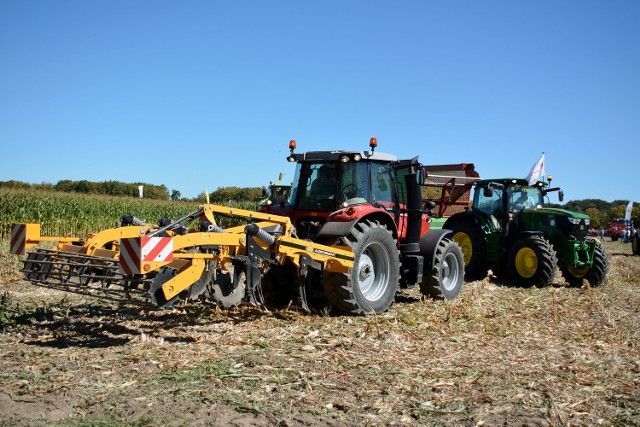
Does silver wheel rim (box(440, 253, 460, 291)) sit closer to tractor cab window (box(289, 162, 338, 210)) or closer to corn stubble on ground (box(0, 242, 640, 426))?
corn stubble on ground (box(0, 242, 640, 426))

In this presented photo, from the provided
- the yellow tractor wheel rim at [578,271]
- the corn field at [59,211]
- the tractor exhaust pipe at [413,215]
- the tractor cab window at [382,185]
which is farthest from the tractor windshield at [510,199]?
the corn field at [59,211]

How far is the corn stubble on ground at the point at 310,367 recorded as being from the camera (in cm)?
384

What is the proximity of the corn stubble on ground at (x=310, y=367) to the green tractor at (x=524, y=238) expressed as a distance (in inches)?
125

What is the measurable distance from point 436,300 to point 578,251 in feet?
13.8

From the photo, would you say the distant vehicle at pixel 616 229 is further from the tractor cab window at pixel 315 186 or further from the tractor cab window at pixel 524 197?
the tractor cab window at pixel 315 186

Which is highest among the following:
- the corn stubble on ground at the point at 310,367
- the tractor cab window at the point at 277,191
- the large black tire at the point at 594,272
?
the tractor cab window at the point at 277,191

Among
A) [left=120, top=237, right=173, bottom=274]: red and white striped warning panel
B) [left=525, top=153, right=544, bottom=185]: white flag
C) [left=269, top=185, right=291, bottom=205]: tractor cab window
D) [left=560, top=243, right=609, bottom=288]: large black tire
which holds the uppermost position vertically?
[left=525, top=153, right=544, bottom=185]: white flag

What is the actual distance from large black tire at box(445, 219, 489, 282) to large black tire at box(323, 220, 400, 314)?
435 cm

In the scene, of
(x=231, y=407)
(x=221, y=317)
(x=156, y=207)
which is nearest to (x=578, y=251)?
(x=221, y=317)

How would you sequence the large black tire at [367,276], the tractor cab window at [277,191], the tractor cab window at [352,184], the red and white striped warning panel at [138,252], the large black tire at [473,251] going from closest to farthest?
the red and white striped warning panel at [138,252]
the large black tire at [367,276]
the tractor cab window at [352,184]
the large black tire at [473,251]
the tractor cab window at [277,191]

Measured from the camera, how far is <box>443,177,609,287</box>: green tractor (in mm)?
10789

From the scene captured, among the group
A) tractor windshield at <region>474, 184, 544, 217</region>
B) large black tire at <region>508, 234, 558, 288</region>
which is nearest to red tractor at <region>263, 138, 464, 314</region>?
large black tire at <region>508, 234, 558, 288</region>

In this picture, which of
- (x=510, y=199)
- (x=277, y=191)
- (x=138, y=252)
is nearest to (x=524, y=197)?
(x=510, y=199)

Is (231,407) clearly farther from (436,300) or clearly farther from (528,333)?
(436,300)
